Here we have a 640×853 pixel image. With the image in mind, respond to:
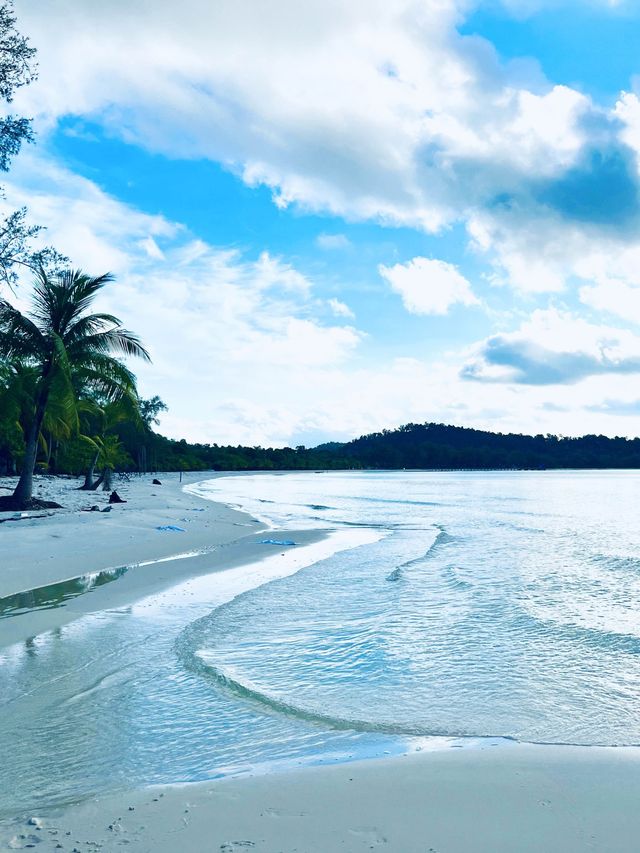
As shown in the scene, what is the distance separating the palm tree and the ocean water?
1127cm

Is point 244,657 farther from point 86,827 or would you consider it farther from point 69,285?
point 69,285

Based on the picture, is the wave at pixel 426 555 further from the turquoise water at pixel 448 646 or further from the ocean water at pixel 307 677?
the ocean water at pixel 307 677

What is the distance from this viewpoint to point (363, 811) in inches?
150

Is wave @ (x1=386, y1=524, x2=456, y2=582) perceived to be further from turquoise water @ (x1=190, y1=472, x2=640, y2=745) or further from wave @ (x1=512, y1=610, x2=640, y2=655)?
wave @ (x1=512, y1=610, x2=640, y2=655)

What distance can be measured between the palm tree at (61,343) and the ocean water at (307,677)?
11.3 metres

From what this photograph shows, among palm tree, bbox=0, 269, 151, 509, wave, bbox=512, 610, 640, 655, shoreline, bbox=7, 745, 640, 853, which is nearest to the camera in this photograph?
shoreline, bbox=7, 745, 640, 853

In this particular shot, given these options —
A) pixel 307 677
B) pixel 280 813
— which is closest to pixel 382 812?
pixel 280 813

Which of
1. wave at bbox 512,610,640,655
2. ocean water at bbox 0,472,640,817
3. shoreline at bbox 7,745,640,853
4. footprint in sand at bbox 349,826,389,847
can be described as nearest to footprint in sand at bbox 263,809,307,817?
shoreline at bbox 7,745,640,853

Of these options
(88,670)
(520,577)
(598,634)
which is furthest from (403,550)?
(88,670)

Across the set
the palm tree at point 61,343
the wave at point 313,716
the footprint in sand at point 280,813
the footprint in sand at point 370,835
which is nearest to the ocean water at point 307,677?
the wave at point 313,716

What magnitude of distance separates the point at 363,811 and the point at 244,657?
12.8 feet

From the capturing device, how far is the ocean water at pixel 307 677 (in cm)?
480

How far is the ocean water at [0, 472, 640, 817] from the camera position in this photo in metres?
4.80

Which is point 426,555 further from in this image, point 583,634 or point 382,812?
point 382,812
